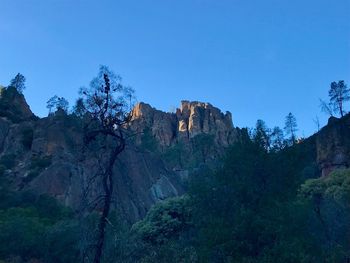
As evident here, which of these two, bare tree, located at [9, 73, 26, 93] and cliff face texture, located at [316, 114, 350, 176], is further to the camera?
bare tree, located at [9, 73, 26, 93]

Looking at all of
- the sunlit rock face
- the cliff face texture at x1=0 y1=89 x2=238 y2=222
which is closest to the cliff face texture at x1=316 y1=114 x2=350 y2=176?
the cliff face texture at x1=0 y1=89 x2=238 y2=222

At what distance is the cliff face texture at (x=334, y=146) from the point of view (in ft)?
220

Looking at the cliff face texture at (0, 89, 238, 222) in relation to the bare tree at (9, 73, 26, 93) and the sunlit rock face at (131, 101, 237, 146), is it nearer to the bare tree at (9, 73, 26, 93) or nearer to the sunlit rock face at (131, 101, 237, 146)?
the bare tree at (9, 73, 26, 93)

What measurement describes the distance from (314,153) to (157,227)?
47186 millimetres

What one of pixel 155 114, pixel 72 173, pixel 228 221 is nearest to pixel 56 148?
pixel 72 173

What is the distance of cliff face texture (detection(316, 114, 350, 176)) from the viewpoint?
220 feet

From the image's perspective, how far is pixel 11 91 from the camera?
264ft

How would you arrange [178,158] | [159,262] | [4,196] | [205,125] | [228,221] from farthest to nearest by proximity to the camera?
[205,125], [178,158], [4,196], [228,221], [159,262]

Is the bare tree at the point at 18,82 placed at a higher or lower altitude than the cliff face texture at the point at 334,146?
higher

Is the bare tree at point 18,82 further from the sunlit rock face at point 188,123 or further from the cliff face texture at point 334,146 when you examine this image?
the cliff face texture at point 334,146

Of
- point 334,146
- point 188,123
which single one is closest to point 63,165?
point 334,146

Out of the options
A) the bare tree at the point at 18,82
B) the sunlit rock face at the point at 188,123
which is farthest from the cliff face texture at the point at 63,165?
the sunlit rock face at the point at 188,123

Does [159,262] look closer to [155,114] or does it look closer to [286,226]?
[286,226]

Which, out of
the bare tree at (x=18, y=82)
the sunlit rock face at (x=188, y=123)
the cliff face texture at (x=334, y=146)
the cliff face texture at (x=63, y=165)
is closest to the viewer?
the cliff face texture at (x=63, y=165)
